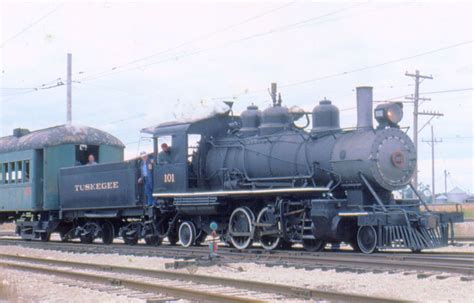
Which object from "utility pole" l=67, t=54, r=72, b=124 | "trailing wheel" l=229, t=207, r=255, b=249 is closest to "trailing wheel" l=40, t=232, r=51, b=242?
"trailing wheel" l=229, t=207, r=255, b=249

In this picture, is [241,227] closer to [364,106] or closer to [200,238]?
[200,238]

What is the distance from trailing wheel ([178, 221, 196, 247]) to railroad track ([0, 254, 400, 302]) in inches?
178

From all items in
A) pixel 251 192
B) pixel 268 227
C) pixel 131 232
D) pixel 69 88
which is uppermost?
pixel 69 88

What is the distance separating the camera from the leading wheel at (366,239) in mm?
14250

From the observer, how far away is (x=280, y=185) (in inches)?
630

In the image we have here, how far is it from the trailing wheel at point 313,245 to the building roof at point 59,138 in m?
10.2

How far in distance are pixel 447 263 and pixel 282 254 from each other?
366cm

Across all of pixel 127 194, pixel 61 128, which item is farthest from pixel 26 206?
pixel 127 194

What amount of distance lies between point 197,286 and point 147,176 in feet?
30.0

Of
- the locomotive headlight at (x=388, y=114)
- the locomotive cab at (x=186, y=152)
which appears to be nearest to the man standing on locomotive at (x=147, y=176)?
the locomotive cab at (x=186, y=152)

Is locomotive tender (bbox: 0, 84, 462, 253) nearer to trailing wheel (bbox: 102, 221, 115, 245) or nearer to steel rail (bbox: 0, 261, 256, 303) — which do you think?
trailing wheel (bbox: 102, 221, 115, 245)

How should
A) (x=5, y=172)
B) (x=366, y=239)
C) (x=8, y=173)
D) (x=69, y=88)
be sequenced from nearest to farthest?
(x=366, y=239), (x=8, y=173), (x=5, y=172), (x=69, y=88)

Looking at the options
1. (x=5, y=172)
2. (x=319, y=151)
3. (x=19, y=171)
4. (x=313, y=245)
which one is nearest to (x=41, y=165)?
(x=19, y=171)

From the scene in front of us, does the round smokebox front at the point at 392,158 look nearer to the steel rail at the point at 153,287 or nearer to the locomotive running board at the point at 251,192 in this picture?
the locomotive running board at the point at 251,192
